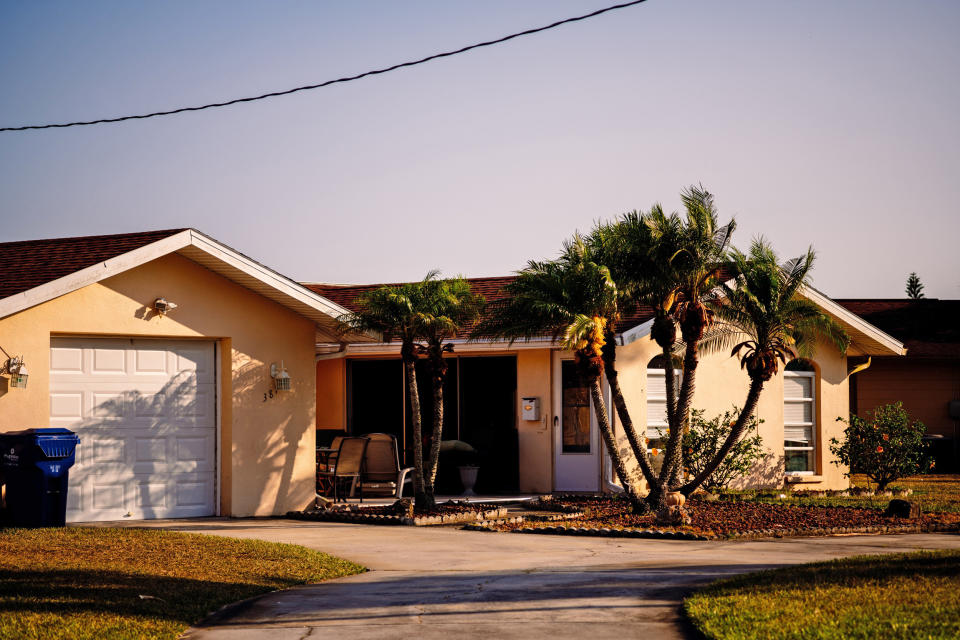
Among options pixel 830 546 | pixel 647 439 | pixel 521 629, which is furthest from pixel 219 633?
pixel 647 439

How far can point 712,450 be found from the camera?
19031 mm

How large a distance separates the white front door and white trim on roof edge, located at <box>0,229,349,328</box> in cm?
498

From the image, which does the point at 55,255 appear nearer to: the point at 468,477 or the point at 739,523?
the point at 468,477

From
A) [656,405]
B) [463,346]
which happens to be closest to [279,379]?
[463,346]

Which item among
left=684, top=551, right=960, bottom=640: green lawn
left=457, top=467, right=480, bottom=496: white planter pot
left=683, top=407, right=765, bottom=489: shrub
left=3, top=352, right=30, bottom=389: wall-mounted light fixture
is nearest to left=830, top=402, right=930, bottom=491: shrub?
left=683, top=407, right=765, bottom=489: shrub

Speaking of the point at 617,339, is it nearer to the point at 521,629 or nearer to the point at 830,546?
the point at 830,546

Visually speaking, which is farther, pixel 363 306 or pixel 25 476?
pixel 363 306

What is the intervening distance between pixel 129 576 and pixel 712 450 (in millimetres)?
11601

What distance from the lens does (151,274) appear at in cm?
1498

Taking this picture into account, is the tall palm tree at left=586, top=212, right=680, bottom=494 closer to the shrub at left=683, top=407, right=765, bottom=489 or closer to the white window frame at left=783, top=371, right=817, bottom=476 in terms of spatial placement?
the shrub at left=683, top=407, right=765, bottom=489

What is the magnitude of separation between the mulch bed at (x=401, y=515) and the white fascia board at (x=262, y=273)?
2817 mm

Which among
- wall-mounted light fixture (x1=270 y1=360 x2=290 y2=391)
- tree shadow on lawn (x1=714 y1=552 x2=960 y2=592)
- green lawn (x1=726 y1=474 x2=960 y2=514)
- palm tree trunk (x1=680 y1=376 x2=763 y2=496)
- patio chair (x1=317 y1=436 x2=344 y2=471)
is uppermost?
wall-mounted light fixture (x1=270 y1=360 x2=290 y2=391)

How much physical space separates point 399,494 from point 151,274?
16.9ft

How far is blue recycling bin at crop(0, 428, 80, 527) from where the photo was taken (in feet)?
42.7
